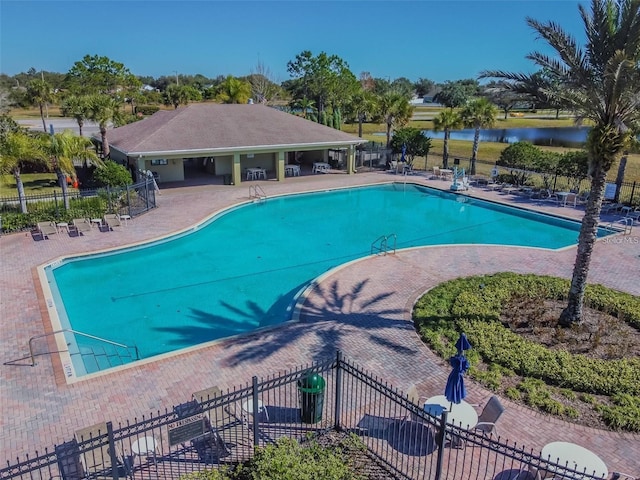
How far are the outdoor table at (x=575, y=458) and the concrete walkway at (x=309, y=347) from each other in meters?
0.76

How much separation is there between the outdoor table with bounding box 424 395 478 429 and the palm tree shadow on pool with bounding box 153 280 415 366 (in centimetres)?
256

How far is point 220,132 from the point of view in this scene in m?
32.1

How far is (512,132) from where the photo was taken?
8025 cm

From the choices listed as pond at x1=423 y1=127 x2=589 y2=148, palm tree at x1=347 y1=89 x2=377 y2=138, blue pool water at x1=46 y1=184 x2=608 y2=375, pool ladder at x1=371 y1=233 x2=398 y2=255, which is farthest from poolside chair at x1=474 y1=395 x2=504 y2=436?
pond at x1=423 y1=127 x2=589 y2=148

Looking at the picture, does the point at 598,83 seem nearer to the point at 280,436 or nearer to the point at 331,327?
the point at 331,327

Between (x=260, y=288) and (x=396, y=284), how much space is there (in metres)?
4.78

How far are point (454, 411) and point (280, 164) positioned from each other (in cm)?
2622

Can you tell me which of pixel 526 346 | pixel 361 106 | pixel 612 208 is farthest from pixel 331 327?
pixel 361 106

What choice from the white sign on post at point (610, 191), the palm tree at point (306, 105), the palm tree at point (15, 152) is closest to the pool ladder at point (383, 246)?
the white sign on post at point (610, 191)

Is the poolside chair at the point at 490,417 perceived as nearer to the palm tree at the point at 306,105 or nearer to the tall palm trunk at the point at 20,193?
the tall palm trunk at the point at 20,193

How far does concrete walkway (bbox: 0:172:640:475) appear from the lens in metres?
9.15

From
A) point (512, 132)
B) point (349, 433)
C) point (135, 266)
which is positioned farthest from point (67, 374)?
point (512, 132)

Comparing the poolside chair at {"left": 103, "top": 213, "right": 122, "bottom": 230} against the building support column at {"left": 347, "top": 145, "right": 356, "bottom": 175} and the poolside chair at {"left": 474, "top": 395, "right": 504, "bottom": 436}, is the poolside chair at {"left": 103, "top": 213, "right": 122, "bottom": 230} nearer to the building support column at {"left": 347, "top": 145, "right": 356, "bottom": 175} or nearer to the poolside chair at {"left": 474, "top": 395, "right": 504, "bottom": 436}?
the poolside chair at {"left": 474, "top": 395, "right": 504, "bottom": 436}

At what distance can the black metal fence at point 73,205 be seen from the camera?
21375mm
